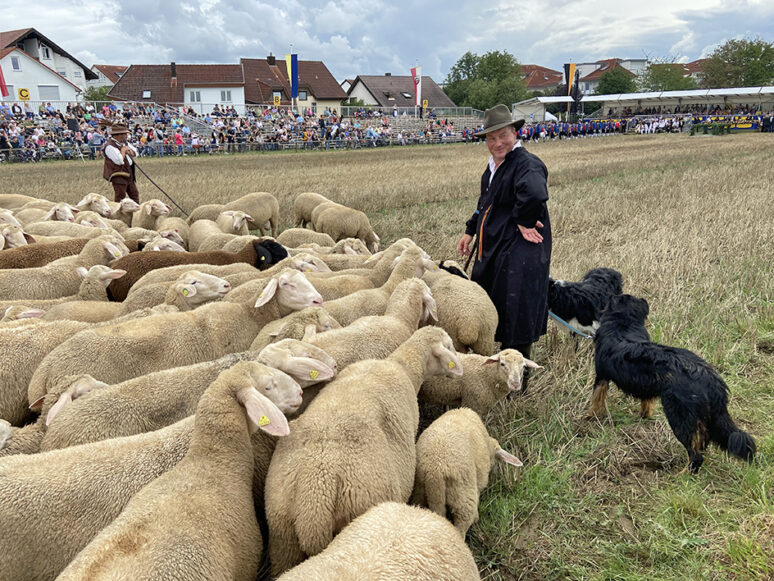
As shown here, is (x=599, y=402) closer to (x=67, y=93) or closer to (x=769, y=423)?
(x=769, y=423)

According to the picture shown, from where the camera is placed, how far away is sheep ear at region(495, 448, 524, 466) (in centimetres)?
319

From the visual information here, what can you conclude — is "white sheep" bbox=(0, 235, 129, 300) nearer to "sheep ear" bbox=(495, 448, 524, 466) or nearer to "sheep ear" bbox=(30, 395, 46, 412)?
"sheep ear" bbox=(30, 395, 46, 412)

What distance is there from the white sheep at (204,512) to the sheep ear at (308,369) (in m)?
0.36

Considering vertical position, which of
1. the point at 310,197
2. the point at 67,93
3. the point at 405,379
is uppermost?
the point at 67,93

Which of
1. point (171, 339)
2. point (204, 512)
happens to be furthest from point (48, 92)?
point (204, 512)

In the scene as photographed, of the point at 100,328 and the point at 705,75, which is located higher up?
the point at 705,75

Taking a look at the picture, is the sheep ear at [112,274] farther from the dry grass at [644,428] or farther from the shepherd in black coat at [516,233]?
the dry grass at [644,428]

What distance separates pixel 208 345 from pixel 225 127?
112 ft

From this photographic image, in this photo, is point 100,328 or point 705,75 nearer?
point 100,328

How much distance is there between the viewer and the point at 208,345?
3.86 meters

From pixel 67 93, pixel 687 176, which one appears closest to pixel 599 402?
pixel 687 176

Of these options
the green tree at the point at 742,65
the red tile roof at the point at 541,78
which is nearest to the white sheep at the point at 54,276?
the green tree at the point at 742,65

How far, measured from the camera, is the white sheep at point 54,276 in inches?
204

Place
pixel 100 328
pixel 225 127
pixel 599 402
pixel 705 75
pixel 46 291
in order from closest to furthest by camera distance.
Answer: pixel 100 328 < pixel 599 402 < pixel 46 291 < pixel 225 127 < pixel 705 75
